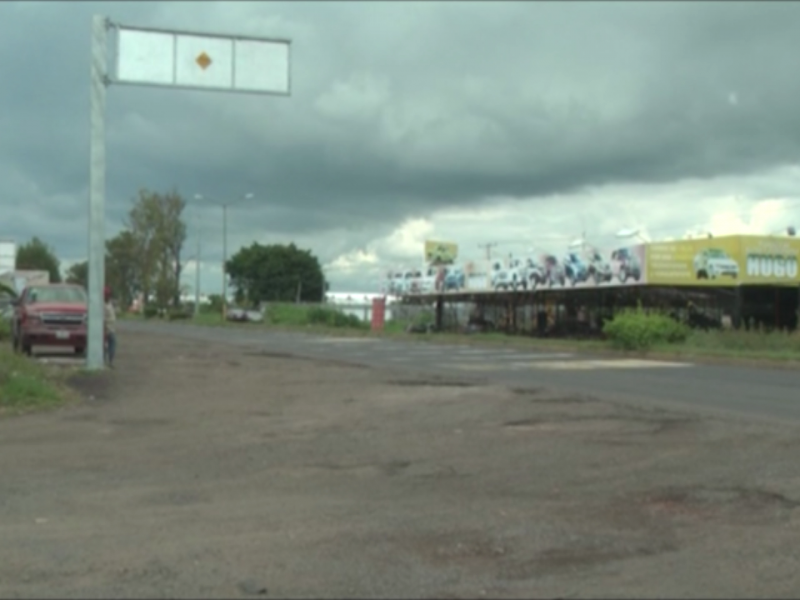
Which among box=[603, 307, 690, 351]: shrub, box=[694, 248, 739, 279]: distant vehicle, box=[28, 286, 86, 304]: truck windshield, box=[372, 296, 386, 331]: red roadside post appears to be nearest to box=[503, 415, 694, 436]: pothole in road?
box=[28, 286, 86, 304]: truck windshield

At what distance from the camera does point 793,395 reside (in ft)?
69.1

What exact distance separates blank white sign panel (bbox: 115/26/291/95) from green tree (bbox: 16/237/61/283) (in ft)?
347

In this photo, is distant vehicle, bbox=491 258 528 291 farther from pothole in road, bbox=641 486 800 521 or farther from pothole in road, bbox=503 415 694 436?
pothole in road, bbox=641 486 800 521

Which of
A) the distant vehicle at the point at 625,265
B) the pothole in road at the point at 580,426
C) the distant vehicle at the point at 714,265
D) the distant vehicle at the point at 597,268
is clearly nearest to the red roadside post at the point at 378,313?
the distant vehicle at the point at 597,268

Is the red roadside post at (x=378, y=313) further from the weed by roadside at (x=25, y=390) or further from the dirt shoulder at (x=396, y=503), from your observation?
the dirt shoulder at (x=396, y=503)

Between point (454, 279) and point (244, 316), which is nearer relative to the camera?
point (454, 279)

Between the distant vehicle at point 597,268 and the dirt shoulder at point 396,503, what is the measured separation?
34120 millimetres

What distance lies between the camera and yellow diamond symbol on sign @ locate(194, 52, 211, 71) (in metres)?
23.2

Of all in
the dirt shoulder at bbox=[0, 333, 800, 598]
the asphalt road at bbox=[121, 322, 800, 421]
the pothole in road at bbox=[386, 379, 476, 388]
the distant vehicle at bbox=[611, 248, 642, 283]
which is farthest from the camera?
the distant vehicle at bbox=[611, 248, 642, 283]

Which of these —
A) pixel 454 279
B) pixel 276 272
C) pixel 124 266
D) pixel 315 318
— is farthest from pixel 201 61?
pixel 276 272

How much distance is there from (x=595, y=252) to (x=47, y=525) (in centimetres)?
4470

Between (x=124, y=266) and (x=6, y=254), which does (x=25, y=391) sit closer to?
(x=6, y=254)

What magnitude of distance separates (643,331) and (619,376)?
1368cm

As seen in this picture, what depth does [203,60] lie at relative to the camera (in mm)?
23234
